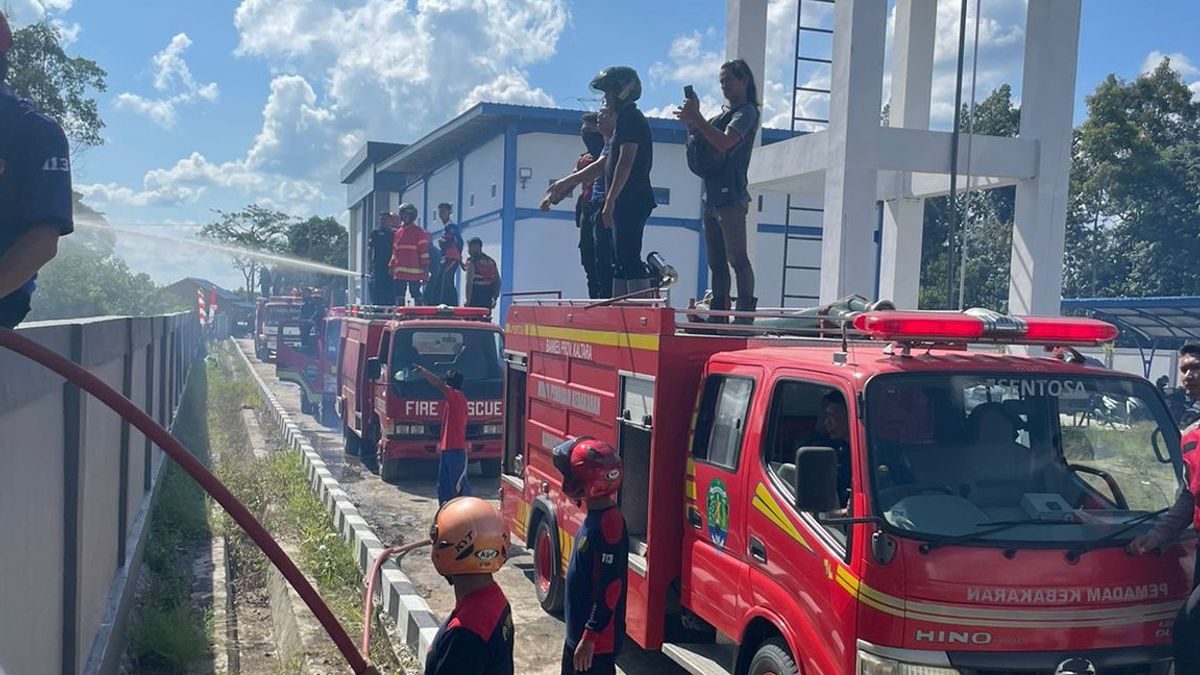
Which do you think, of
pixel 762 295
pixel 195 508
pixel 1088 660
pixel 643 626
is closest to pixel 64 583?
pixel 643 626

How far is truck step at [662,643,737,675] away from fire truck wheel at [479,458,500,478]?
7649 mm

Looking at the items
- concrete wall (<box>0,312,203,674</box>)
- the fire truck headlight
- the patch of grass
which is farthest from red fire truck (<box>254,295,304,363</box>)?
the fire truck headlight

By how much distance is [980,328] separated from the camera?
4.17m

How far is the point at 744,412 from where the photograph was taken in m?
4.86

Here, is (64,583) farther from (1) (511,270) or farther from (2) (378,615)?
(1) (511,270)

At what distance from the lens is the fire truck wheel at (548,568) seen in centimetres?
691

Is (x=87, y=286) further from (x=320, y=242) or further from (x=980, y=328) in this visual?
(x=320, y=242)

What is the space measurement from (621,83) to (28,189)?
5190 mm

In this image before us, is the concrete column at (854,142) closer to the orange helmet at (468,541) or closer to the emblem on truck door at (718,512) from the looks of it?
the emblem on truck door at (718,512)

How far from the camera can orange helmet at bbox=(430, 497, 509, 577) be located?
10.1 feet

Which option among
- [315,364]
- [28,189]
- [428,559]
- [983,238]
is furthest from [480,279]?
[983,238]

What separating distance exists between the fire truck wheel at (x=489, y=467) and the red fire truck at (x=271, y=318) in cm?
2013

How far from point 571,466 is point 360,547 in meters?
4.66

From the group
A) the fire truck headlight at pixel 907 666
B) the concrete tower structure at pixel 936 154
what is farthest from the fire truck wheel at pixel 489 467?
the fire truck headlight at pixel 907 666
